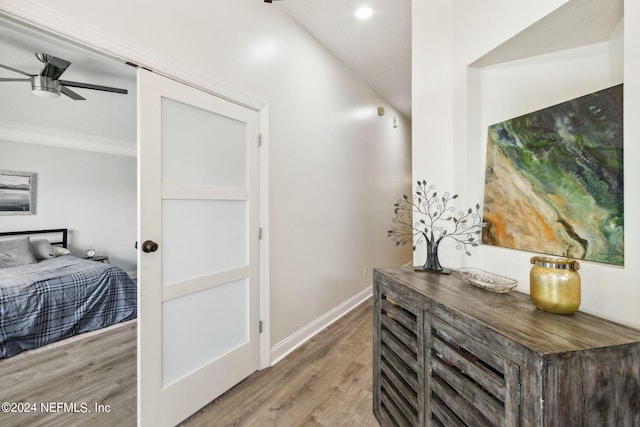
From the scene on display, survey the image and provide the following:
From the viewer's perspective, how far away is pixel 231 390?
77.1 inches

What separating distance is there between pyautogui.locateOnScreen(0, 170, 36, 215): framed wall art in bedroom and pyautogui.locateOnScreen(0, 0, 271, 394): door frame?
407 cm

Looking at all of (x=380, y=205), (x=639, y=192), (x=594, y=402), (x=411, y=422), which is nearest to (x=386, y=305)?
(x=411, y=422)

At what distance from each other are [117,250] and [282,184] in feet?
13.4

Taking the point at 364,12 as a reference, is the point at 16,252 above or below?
below

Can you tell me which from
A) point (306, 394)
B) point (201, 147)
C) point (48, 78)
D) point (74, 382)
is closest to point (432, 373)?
point (306, 394)

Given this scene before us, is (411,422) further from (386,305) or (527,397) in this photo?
(527,397)

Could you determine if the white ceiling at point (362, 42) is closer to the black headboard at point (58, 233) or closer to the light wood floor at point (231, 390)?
the black headboard at point (58, 233)

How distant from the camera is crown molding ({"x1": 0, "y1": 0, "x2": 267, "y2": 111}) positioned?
113 centimetres

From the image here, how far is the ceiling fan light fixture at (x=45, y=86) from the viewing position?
7.75 feet

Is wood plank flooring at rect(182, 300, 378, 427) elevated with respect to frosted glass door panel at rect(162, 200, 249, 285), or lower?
lower

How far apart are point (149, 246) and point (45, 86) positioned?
2063 millimetres

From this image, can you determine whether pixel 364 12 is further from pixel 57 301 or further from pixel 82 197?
pixel 82 197

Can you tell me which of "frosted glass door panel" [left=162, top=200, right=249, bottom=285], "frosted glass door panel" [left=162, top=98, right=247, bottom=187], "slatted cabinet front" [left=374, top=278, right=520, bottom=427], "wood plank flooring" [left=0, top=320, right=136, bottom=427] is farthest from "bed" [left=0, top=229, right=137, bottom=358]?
"slatted cabinet front" [left=374, top=278, right=520, bottom=427]

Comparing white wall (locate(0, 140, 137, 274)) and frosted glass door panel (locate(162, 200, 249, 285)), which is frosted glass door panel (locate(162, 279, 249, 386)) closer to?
frosted glass door panel (locate(162, 200, 249, 285))
